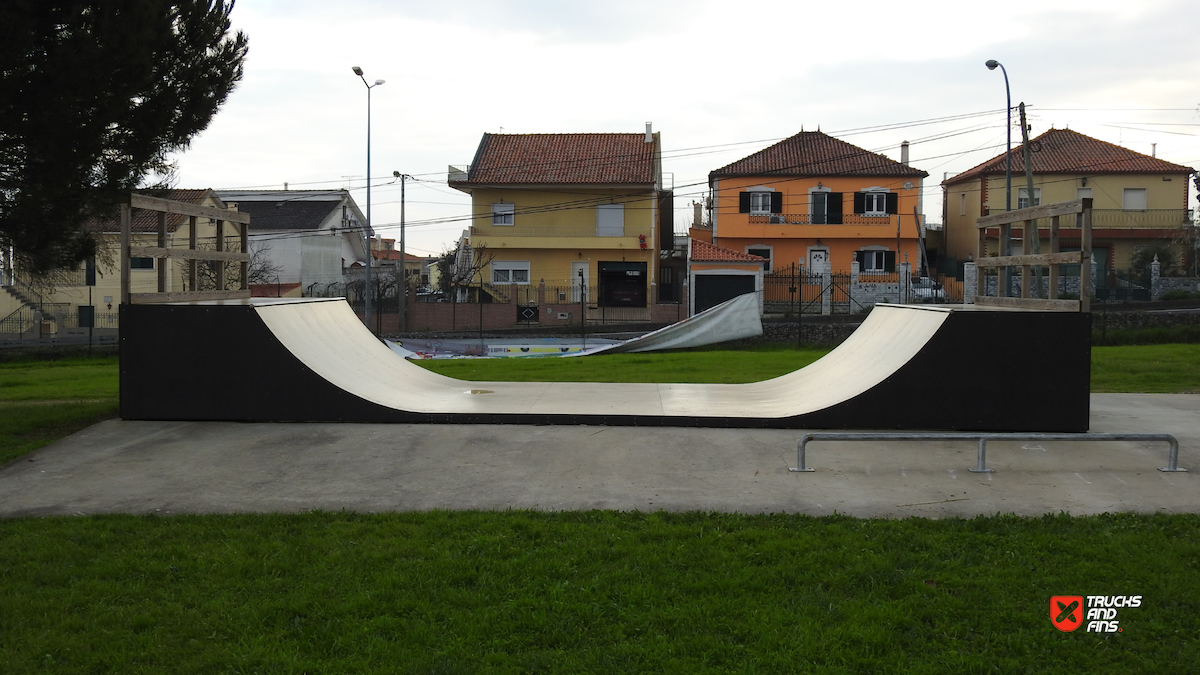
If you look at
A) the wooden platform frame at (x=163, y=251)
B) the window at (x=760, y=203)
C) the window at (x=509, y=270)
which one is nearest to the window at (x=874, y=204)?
the window at (x=760, y=203)

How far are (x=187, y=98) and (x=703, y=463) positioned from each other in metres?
6.37

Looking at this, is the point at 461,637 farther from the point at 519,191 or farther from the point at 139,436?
the point at 519,191

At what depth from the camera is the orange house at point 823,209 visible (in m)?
41.8

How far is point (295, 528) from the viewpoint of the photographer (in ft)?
17.6

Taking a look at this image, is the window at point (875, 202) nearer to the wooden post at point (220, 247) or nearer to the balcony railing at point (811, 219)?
the balcony railing at point (811, 219)

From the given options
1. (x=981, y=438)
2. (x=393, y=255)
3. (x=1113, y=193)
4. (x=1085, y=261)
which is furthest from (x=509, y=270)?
(x=393, y=255)

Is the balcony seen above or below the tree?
above

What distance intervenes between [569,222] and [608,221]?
5.59 ft

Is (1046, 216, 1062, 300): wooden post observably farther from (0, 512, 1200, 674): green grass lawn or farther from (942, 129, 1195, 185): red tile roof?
(942, 129, 1195, 185): red tile roof

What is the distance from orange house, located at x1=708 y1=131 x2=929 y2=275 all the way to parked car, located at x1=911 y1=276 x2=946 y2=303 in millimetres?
2314

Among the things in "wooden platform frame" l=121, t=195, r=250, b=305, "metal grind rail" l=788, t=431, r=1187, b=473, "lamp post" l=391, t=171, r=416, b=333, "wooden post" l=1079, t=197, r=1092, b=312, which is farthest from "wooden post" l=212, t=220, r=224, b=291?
"lamp post" l=391, t=171, r=416, b=333

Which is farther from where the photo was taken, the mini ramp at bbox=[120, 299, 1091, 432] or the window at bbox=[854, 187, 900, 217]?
the window at bbox=[854, 187, 900, 217]

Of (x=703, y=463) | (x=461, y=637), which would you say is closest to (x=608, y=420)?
(x=703, y=463)

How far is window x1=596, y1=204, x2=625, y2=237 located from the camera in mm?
40625
